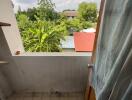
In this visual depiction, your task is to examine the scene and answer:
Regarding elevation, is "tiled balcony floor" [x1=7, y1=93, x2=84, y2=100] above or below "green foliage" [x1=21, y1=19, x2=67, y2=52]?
below

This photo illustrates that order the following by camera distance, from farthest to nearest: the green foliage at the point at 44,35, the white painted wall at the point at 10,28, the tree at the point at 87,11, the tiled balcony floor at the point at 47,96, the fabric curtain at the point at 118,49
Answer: the tiled balcony floor at the point at 47,96
the green foliage at the point at 44,35
the tree at the point at 87,11
the white painted wall at the point at 10,28
the fabric curtain at the point at 118,49

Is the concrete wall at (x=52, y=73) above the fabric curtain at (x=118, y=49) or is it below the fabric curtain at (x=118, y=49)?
below

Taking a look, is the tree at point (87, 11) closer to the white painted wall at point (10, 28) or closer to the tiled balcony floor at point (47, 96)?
the white painted wall at point (10, 28)

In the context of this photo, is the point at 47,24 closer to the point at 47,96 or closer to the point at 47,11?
the point at 47,11

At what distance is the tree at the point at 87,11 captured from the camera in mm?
1730

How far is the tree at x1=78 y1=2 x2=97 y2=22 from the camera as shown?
173 centimetres

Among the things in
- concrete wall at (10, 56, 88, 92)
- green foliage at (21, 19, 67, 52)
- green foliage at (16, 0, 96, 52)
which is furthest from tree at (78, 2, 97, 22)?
concrete wall at (10, 56, 88, 92)

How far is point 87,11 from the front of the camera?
1.80 metres

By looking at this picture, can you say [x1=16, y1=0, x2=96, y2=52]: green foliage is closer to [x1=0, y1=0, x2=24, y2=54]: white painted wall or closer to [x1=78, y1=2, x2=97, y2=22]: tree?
[x1=78, y1=2, x2=97, y2=22]: tree

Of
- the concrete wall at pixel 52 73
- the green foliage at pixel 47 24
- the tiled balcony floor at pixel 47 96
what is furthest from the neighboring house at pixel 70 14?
the tiled balcony floor at pixel 47 96

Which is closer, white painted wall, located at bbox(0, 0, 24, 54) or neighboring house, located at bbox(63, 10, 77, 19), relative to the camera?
white painted wall, located at bbox(0, 0, 24, 54)

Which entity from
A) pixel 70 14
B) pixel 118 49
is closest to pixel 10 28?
pixel 70 14

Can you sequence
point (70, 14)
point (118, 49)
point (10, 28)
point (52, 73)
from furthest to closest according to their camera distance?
point (52, 73)
point (70, 14)
point (10, 28)
point (118, 49)

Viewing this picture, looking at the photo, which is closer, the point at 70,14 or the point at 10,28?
the point at 10,28
